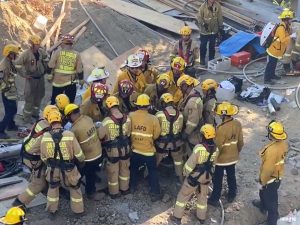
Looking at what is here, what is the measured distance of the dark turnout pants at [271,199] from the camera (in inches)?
365

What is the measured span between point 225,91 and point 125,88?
3692mm

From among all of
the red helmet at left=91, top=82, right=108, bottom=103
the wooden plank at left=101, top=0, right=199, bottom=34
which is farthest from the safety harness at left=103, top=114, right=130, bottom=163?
the wooden plank at left=101, top=0, right=199, bottom=34

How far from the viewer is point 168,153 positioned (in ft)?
32.7

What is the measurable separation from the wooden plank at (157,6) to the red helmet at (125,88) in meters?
7.80

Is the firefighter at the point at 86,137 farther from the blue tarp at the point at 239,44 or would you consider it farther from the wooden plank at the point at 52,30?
the blue tarp at the point at 239,44

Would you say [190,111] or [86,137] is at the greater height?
[190,111]

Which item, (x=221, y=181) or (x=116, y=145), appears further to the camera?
(x=221, y=181)

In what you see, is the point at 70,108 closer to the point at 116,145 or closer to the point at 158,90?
the point at 116,145

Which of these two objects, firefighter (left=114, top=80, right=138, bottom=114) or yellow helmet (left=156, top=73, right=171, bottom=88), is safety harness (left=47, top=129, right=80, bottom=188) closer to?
firefighter (left=114, top=80, right=138, bottom=114)

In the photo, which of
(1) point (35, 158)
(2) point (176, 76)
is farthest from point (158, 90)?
(1) point (35, 158)

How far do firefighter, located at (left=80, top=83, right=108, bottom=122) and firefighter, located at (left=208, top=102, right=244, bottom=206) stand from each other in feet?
6.22

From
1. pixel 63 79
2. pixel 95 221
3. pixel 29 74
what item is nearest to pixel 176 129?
pixel 95 221

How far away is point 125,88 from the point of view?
9836 mm

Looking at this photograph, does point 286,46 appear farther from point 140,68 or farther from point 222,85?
point 140,68
